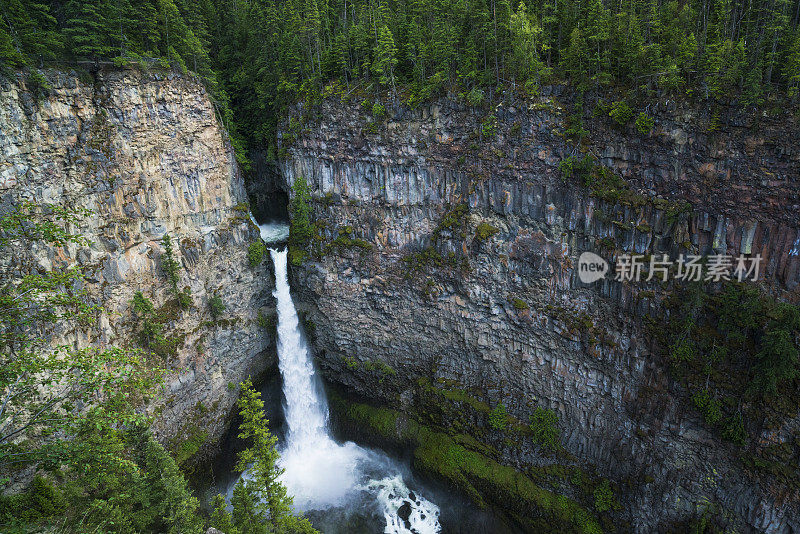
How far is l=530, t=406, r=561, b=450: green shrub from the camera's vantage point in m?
28.3

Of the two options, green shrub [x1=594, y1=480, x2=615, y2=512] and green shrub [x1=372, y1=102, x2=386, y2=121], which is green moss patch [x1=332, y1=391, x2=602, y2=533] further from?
green shrub [x1=372, y1=102, x2=386, y2=121]

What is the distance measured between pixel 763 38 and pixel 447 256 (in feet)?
64.0

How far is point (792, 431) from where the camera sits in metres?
20.6

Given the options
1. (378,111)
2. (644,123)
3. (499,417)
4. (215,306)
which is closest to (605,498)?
(499,417)

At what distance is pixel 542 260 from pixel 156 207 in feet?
77.4

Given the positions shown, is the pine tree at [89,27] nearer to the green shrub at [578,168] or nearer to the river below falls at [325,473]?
the river below falls at [325,473]

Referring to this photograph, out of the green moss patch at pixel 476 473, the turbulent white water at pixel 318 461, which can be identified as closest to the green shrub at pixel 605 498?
the green moss patch at pixel 476 473

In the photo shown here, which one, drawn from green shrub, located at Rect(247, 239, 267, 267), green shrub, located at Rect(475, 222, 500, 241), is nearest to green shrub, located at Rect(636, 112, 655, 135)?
green shrub, located at Rect(475, 222, 500, 241)

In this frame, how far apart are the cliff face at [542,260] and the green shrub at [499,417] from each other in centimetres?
54

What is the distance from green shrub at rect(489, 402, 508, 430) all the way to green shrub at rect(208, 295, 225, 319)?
19.3 metres

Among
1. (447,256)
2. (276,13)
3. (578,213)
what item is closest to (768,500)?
(578,213)

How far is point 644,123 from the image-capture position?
918 inches

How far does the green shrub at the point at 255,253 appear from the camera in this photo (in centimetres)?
3291

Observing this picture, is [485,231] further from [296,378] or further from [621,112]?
[296,378]
